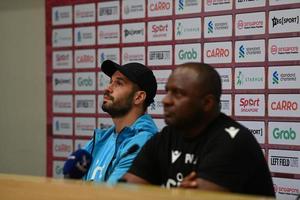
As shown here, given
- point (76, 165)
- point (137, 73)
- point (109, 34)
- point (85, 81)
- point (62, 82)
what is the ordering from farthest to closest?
point (62, 82), point (85, 81), point (109, 34), point (137, 73), point (76, 165)

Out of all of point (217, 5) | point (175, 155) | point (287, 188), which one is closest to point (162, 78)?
point (217, 5)

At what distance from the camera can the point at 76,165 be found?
1.82 m

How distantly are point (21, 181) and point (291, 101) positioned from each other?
82.5 inches

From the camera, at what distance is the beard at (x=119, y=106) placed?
231 cm

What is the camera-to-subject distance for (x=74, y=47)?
12.7ft

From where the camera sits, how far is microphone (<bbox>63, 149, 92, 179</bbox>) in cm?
178

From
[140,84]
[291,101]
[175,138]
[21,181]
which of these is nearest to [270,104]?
[291,101]

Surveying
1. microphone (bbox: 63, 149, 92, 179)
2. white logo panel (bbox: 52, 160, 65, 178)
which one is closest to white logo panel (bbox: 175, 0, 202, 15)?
white logo panel (bbox: 52, 160, 65, 178)

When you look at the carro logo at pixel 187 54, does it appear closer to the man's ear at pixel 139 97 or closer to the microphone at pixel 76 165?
the man's ear at pixel 139 97

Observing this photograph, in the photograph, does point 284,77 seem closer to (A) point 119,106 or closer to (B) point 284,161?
(B) point 284,161

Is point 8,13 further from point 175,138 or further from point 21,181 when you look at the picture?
point 21,181

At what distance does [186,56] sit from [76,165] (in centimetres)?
172

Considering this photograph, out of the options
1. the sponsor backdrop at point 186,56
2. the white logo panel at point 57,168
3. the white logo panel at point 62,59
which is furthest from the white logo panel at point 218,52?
the white logo panel at point 57,168

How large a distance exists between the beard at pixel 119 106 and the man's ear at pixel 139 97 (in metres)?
0.03
